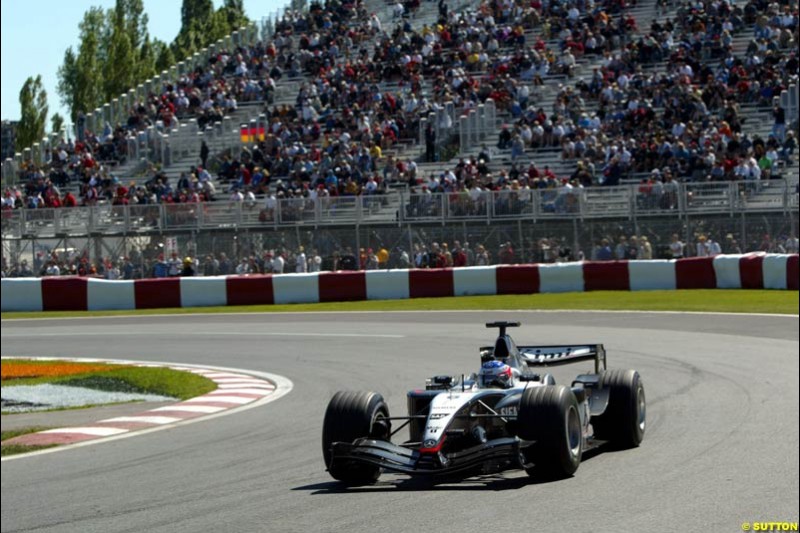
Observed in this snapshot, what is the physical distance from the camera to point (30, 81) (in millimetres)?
4625

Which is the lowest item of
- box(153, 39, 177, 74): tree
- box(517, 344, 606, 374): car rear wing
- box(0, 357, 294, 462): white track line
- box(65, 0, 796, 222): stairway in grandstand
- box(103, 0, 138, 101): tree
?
box(0, 357, 294, 462): white track line

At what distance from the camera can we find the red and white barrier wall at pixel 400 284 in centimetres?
2614

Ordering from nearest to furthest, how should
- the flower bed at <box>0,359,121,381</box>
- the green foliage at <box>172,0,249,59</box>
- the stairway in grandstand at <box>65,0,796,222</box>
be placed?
1. the green foliage at <box>172,0,249,59</box>
2. the flower bed at <box>0,359,121,381</box>
3. the stairway in grandstand at <box>65,0,796,222</box>

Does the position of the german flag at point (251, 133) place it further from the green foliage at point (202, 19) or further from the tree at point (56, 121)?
the green foliage at point (202, 19)

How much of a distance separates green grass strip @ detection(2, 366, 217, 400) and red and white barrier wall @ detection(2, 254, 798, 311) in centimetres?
1038

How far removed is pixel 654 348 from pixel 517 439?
9.97 metres

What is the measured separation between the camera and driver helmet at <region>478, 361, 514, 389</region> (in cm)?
703

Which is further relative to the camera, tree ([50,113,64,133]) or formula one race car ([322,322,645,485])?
tree ([50,113,64,133])

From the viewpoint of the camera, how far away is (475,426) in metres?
7.27

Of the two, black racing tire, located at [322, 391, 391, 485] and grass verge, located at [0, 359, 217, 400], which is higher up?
black racing tire, located at [322, 391, 391, 485]

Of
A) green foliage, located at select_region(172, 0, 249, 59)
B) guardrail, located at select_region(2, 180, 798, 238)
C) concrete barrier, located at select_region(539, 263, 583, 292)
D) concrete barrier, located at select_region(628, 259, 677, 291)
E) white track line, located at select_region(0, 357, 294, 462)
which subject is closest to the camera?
green foliage, located at select_region(172, 0, 249, 59)

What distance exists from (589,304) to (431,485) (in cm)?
1820

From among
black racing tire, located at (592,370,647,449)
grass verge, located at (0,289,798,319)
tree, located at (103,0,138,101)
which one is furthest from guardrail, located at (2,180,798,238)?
tree, located at (103,0,138,101)

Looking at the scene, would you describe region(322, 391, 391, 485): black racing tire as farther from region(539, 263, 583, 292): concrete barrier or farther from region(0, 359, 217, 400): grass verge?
region(539, 263, 583, 292): concrete barrier
